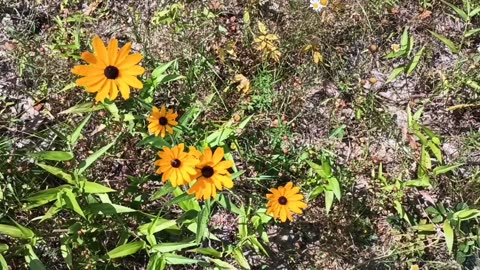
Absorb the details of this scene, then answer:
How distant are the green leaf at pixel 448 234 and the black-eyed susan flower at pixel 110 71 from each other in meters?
1.46

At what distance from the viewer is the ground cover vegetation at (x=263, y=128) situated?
2.27 metres

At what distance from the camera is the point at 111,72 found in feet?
5.99

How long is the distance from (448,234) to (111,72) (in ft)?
5.18

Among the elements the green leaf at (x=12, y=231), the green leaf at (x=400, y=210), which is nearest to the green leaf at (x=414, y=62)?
the green leaf at (x=400, y=210)

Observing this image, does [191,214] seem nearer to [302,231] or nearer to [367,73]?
[302,231]

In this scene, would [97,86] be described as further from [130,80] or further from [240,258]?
[240,258]

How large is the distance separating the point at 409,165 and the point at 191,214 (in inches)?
47.0

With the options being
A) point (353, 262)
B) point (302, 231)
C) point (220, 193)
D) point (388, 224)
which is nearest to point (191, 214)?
point (220, 193)

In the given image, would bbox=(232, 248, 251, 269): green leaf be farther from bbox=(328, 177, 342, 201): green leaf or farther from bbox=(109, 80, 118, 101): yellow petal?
bbox=(109, 80, 118, 101): yellow petal

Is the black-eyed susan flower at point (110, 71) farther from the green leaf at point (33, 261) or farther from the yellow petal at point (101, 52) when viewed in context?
the green leaf at point (33, 261)

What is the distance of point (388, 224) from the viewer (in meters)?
2.57

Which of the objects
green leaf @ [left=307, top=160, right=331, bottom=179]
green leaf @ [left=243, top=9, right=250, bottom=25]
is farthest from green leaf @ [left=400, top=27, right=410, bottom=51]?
green leaf @ [left=307, top=160, right=331, bottom=179]

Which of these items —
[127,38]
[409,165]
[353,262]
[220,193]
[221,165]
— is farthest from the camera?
[127,38]

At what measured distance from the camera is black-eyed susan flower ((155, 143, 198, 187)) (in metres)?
1.81
